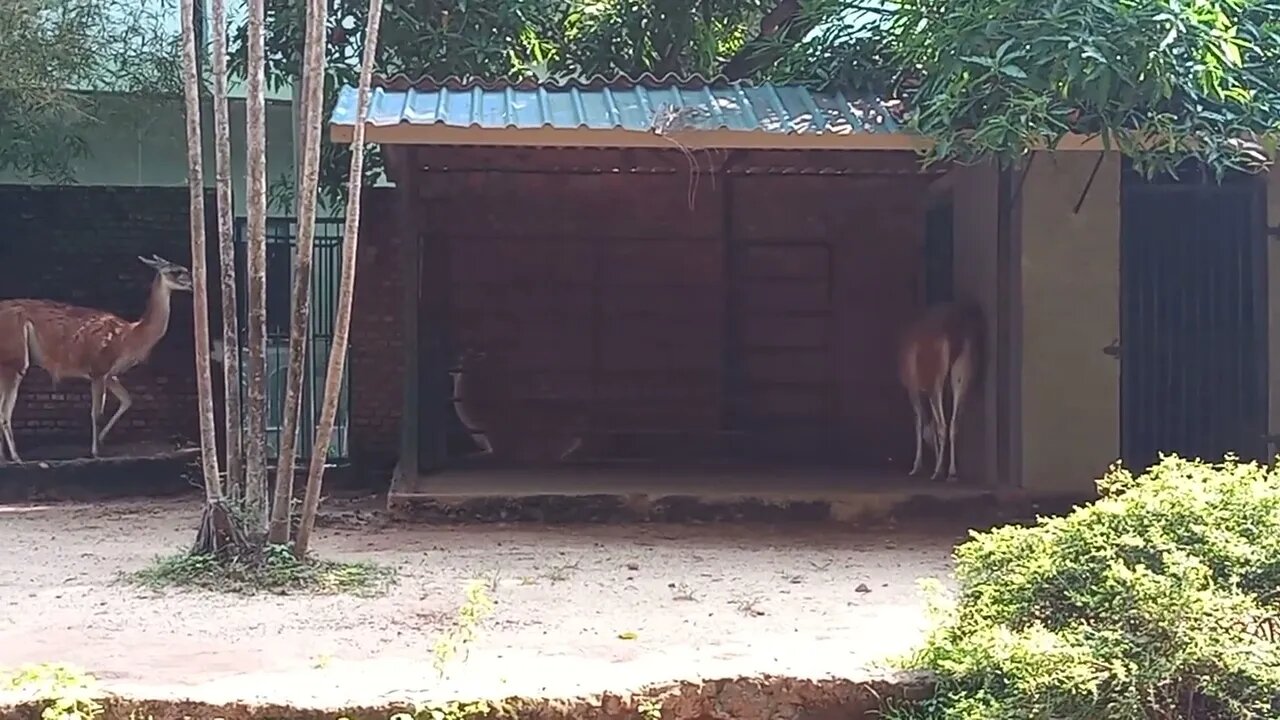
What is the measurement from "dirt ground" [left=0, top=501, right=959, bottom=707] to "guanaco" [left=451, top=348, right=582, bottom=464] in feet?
9.34

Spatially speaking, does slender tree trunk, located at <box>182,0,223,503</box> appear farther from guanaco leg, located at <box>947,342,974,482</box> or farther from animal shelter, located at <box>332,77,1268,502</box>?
guanaco leg, located at <box>947,342,974,482</box>

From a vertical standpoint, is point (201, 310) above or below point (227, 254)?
below

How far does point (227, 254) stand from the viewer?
17.9 feet

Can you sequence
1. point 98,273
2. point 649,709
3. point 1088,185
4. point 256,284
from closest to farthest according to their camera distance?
point 649,709, point 256,284, point 1088,185, point 98,273

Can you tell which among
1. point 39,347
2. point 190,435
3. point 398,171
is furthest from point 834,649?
point 190,435

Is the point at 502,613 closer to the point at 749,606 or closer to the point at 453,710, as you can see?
the point at 749,606

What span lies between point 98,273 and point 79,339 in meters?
1.59

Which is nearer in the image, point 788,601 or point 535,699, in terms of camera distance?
point 535,699

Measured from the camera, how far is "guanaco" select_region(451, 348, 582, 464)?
9.84 metres

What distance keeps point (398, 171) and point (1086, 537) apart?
5.49 m

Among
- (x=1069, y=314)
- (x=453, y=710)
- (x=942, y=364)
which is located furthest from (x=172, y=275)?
(x=453, y=710)

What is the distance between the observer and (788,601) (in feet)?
16.4

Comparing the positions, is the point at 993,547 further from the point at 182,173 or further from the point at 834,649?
the point at 182,173

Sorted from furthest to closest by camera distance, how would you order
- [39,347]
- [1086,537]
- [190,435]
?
[190,435]
[39,347]
[1086,537]
